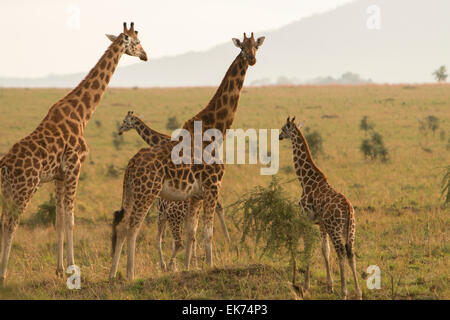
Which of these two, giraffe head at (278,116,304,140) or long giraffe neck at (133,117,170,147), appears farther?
long giraffe neck at (133,117,170,147)

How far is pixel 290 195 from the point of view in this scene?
19000 mm

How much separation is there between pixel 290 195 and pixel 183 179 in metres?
9.91

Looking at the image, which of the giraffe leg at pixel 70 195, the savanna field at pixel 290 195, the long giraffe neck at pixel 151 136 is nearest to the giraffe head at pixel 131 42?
the long giraffe neck at pixel 151 136

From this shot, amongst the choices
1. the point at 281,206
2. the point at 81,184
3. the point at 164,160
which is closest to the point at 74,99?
the point at 164,160

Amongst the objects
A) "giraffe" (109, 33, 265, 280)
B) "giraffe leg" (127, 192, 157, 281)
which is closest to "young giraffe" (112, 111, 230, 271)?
"giraffe" (109, 33, 265, 280)

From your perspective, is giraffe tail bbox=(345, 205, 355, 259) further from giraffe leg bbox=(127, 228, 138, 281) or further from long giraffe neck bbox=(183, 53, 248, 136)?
giraffe leg bbox=(127, 228, 138, 281)

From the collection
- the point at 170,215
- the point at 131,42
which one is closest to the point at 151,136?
the point at 170,215

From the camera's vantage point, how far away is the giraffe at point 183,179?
9250 mm

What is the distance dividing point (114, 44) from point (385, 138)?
24433mm

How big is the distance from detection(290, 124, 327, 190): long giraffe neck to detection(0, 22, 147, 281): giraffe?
134 inches

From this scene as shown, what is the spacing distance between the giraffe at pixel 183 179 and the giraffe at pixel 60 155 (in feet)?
4.14

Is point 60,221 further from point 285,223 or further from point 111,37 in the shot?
point 285,223

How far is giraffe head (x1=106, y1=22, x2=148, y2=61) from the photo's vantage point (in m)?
10.8

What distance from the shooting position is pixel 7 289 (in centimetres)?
826
